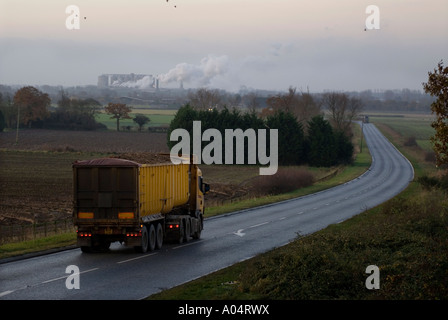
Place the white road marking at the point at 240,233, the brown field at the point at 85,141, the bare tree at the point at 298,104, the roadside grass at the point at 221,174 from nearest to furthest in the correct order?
the white road marking at the point at 240,233, the roadside grass at the point at 221,174, the brown field at the point at 85,141, the bare tree at the point at 298,104

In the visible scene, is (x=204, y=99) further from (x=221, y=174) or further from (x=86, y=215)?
(x=86, y=215)

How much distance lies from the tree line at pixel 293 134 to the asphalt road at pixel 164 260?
144ft

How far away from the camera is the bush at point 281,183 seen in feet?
192

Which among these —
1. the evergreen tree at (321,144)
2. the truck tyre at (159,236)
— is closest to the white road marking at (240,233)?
the truck tyre at (159,236)

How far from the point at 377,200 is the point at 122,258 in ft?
96.5

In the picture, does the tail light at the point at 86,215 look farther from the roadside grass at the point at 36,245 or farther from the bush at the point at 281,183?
the bush at the point at 281,183

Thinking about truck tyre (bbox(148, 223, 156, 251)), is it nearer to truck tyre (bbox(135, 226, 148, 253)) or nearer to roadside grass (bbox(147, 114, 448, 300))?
truck tyre (bbox(135, 226, 148, 253))

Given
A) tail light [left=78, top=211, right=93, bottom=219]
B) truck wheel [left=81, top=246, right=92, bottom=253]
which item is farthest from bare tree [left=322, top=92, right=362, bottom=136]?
tail light [left=78, top=211, right=93, bottom=219]

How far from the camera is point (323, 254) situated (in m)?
16.3

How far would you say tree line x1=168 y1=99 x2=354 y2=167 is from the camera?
88562mm

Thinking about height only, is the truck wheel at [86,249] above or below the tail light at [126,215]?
below

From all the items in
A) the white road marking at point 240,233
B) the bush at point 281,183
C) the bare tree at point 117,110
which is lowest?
the bush at point 281,183

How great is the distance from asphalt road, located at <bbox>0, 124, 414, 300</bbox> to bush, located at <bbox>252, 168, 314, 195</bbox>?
13643 mm

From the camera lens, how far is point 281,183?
6022 cm
